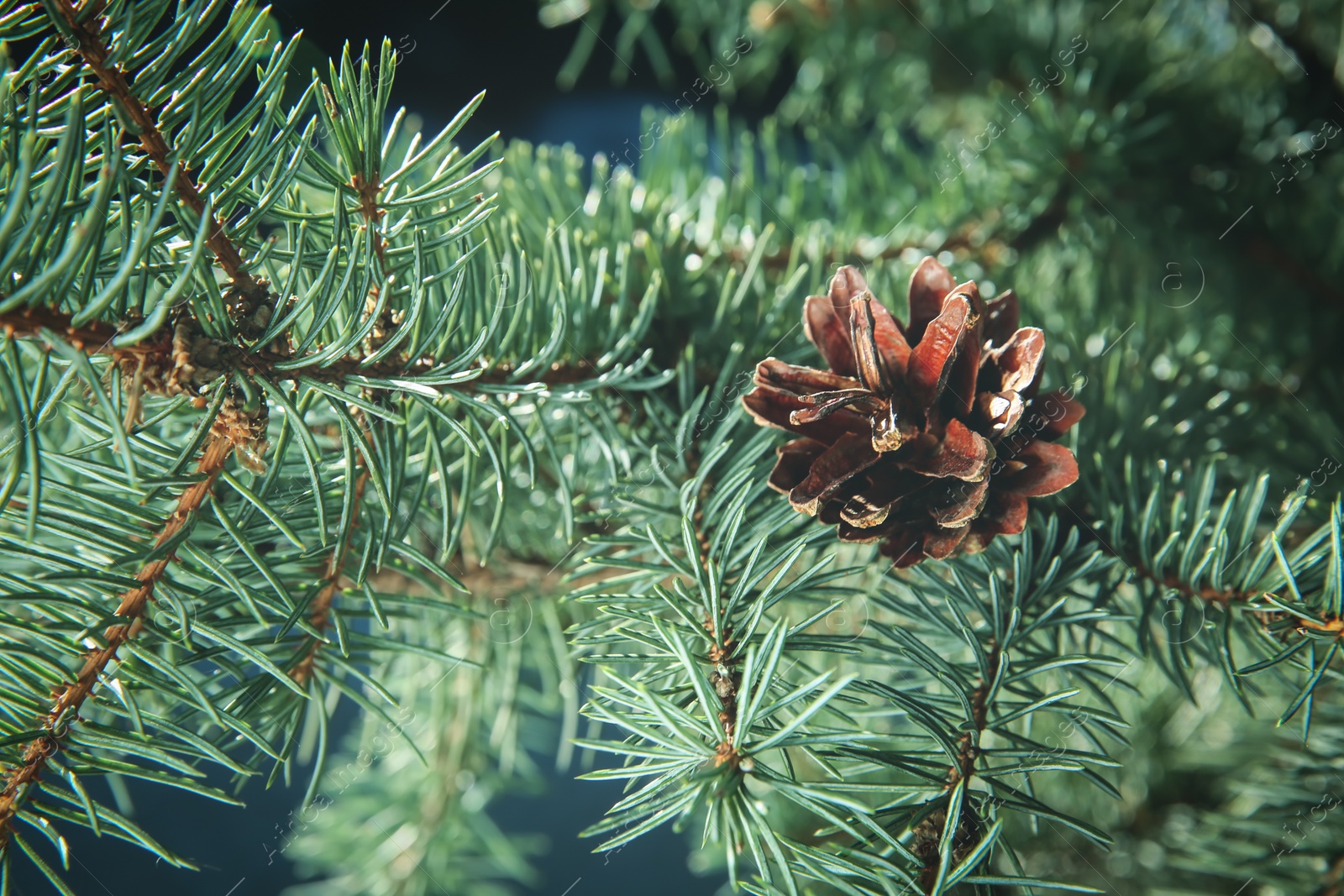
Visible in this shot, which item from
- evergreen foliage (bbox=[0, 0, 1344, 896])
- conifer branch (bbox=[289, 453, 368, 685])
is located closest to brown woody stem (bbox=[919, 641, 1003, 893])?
evergreen foliage (bbox=[0, 0, 1344, 896])

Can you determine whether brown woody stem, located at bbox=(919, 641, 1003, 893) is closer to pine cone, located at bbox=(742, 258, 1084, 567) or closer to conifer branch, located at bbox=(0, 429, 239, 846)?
pine cone, located at bbox=(742, 258, 1084, 567)

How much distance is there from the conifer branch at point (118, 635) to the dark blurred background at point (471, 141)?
25 cm

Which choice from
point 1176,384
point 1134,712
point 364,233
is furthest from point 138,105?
point 1134,712

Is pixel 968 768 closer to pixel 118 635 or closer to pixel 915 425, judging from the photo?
pixel 915 425

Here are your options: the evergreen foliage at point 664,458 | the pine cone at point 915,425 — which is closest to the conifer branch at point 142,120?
the evergreen foliage at point 664,458

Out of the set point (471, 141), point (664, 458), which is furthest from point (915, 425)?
point (471, 141)

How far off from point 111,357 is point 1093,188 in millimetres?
347

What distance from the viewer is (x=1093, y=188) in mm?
329

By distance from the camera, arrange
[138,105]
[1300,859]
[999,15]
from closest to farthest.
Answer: [138,105], [1300,859], [999,15]

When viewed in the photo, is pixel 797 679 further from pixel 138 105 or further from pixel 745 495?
pixel 138 105

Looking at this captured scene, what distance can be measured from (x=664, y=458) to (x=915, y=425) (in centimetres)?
7

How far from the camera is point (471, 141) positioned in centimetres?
54

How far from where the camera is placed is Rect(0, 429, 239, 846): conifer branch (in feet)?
0.56

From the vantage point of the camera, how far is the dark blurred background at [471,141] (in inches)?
17.1
